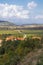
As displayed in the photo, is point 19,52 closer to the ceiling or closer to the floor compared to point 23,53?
closer to the floor

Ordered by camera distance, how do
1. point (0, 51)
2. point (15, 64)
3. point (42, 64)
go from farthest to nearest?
point (0, 51) < point (15, 64) < point (42, 64)

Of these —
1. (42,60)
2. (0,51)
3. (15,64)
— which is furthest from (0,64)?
(0,51)

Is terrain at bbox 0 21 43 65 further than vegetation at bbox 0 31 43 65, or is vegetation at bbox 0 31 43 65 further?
vegetation at bbox 0 31 43 65

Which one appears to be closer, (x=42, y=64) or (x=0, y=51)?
(x=42, y=64)

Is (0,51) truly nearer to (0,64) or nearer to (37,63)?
(0,64)

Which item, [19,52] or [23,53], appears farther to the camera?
[19,52]

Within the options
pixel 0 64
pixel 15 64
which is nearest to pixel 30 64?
pixel 15 64

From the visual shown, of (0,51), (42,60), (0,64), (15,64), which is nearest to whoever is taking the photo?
(42,60)

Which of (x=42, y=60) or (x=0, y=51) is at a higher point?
(x=42, y=60)

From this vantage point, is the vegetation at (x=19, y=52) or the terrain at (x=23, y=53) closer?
the terrain at (x=23, y=53)
